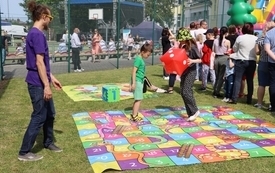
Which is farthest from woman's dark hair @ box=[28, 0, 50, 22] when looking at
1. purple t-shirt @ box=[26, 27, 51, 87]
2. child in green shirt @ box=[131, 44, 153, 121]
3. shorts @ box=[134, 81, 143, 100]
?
shorts @ box=[134, 81, 143, 100]

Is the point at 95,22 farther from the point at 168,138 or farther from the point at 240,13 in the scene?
the point at 168,138

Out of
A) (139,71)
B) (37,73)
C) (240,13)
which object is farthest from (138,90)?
(240,13)

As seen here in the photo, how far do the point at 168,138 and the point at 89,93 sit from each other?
3964mm

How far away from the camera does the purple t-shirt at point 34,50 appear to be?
3.88 metres

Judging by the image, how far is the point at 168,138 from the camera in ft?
17.0

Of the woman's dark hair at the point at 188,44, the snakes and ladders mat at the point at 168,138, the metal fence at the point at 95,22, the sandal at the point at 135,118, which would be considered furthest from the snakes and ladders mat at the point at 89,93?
the metal fence at the point at 95,22

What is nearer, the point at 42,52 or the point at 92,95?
the point at 42,52

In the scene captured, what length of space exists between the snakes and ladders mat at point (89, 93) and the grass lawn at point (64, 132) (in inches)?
10.3

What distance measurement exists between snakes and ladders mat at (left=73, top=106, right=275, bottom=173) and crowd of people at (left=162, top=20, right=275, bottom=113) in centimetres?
91

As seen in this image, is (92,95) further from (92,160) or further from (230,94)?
(92,160)

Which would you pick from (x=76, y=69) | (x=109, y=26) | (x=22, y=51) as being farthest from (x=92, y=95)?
(x=22, y=51)

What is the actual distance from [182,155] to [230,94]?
12.5 ft

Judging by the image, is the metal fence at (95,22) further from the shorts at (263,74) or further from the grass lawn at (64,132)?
the shorts at (263,74)

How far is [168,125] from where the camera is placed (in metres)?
5.92
